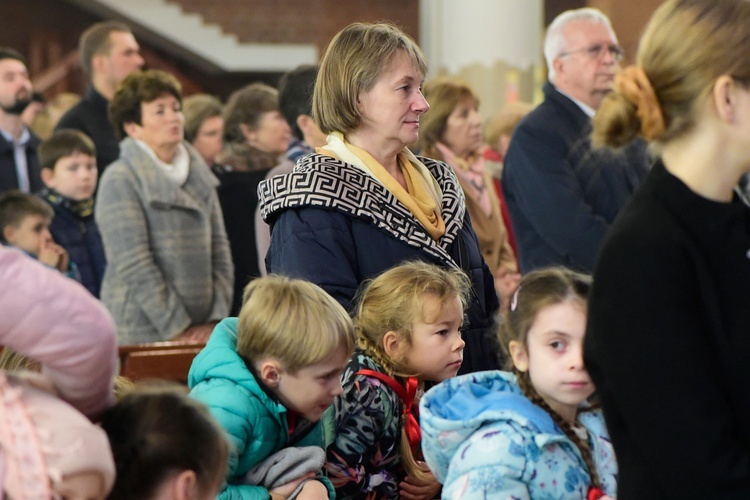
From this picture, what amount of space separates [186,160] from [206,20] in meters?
9.84

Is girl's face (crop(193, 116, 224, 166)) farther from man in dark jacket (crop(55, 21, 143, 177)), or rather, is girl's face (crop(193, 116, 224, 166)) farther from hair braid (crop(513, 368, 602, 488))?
hair braid (crop(513, 368, 602, 488))

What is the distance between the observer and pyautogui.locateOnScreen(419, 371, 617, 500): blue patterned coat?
2.15 m

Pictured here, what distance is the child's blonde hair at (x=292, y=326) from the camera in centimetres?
239

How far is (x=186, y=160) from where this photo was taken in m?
4.91

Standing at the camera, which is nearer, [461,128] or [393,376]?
[393,376]

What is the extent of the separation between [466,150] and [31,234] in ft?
6.31

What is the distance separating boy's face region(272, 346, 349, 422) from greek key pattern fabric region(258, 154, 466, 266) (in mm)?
566

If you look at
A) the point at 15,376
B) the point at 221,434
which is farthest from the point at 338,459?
the point at 15,376

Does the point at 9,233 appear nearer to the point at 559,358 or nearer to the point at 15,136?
the point at 15,136

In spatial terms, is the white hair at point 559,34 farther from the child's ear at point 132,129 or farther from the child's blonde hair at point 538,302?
the child's blonde hair at point 538,302

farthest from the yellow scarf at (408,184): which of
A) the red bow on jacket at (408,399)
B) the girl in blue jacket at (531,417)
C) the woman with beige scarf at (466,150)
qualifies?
the woman with beige scarf at (466,150)

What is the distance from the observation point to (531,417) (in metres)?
2.21

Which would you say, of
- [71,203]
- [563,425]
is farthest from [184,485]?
[71,203]

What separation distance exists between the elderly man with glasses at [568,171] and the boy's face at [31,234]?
2053 mm
